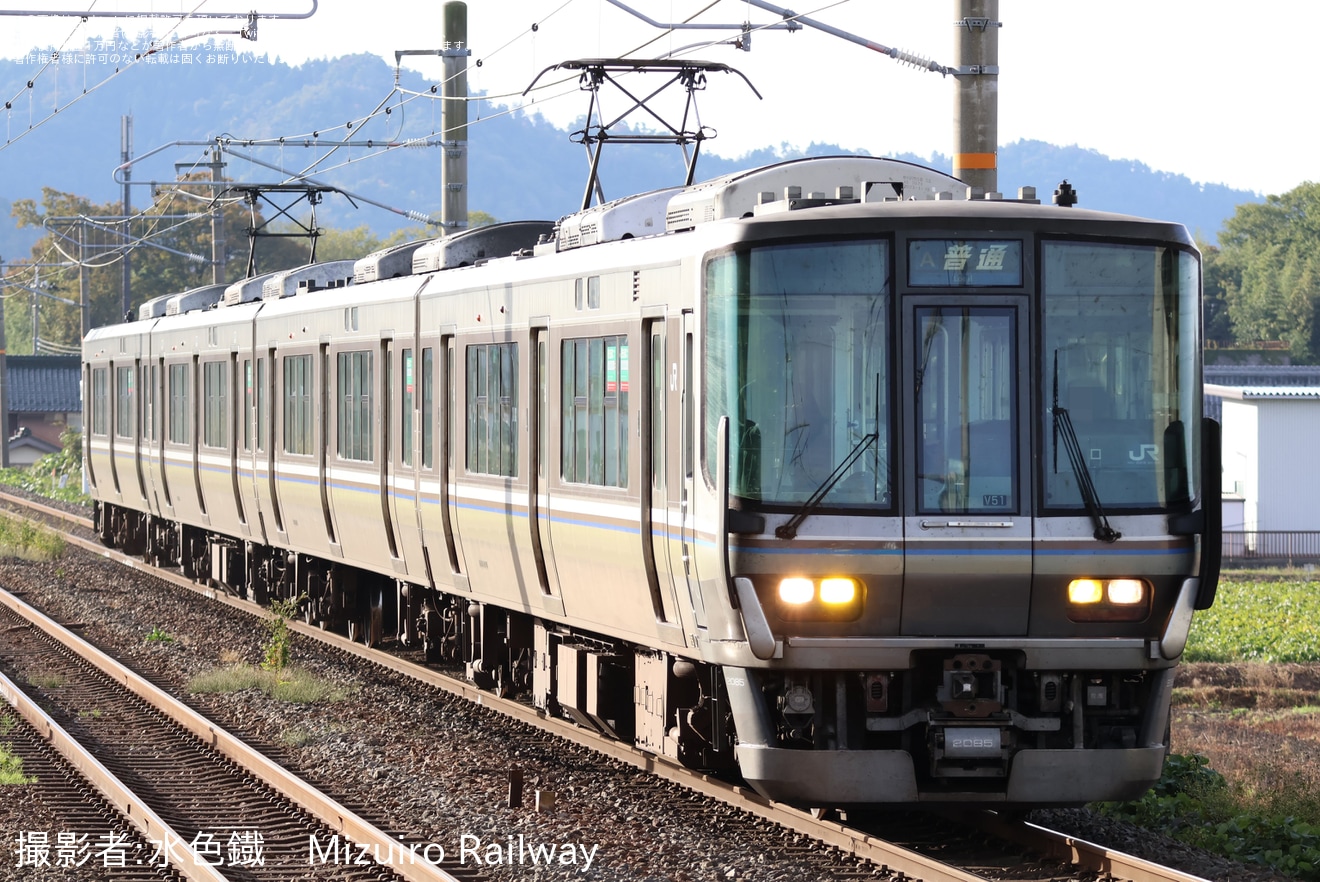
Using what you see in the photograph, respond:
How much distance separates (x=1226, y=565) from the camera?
4441cm

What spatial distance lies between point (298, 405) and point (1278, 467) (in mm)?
35405

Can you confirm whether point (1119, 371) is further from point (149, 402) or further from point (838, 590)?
point (149, 402)

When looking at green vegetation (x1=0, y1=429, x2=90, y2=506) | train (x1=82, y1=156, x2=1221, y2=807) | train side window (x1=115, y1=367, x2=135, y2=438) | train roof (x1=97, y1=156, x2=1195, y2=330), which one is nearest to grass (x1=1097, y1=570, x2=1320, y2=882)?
train (x1=82, y1=156, x2=1221, y2=807)

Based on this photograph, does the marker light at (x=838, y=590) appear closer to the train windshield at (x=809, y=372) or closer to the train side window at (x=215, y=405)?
the train windshield at (x=809, y=372)

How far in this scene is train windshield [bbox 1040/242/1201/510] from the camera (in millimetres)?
8805

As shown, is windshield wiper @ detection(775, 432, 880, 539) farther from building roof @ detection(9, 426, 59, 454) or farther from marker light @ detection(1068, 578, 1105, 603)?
building roof @ detection(9, 426, 59, 454)

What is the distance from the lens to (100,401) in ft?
97.8

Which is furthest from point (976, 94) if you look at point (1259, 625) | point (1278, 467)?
point (1278, 467)

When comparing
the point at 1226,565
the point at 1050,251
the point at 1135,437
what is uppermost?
the point at 1050,251

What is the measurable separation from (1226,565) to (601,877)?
37892mm

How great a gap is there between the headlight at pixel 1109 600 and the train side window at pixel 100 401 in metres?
22.5

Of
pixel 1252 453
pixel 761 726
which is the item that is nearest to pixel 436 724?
pixel 761 726

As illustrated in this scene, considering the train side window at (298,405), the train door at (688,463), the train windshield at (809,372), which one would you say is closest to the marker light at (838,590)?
the train windshield at (809,372)

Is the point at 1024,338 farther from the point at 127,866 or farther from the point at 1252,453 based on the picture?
the point at 1252,453
